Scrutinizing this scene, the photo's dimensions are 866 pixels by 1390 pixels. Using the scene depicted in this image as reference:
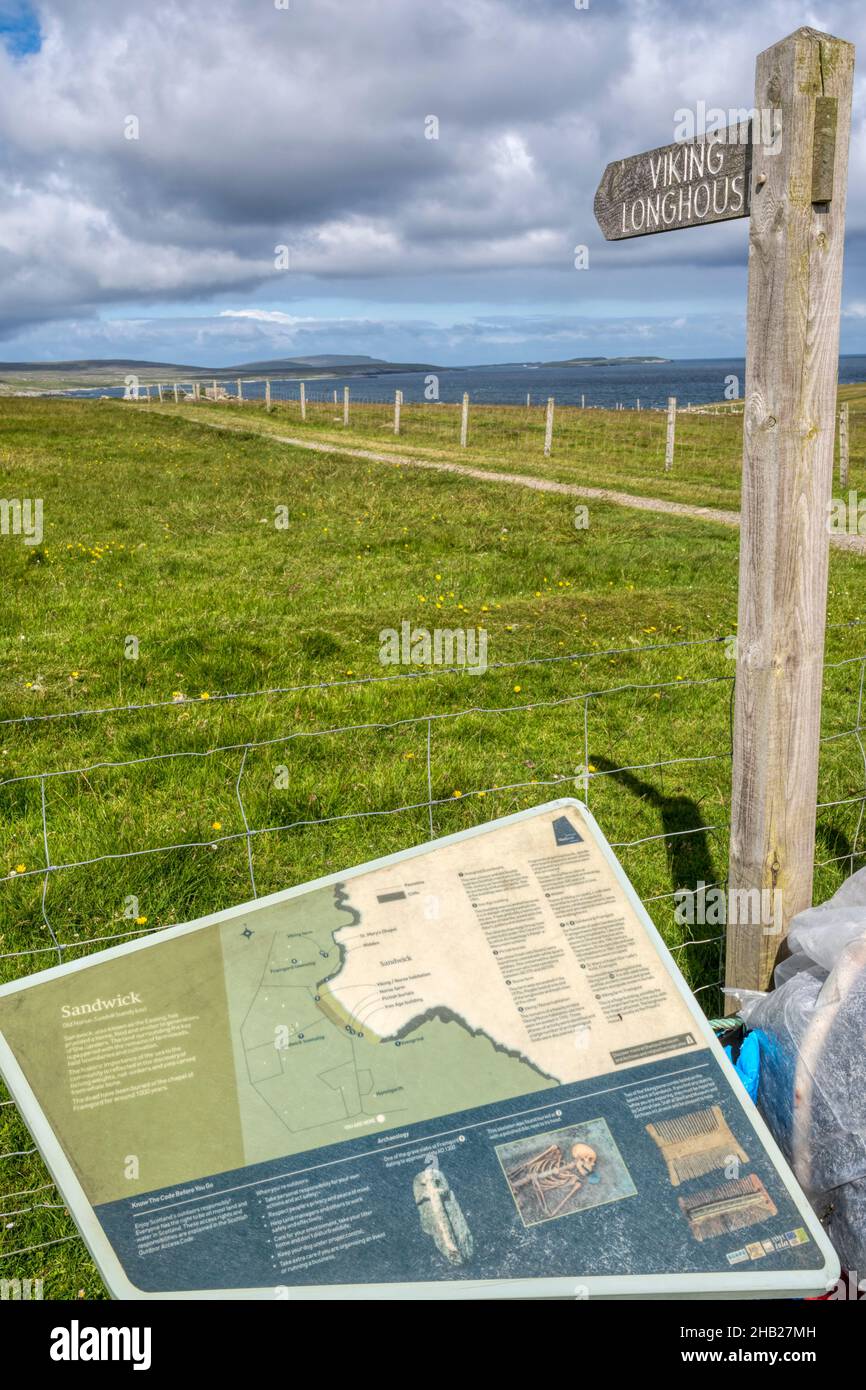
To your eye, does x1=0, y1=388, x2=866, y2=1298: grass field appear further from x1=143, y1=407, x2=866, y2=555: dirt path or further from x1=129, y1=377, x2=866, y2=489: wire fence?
x1=129, y1=377, x2=866, y2=489: wire fence

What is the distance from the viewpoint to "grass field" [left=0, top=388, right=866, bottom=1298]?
4984mm

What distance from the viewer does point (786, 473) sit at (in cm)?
303

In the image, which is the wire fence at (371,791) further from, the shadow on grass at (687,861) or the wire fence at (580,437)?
the wire fence at (580,437)

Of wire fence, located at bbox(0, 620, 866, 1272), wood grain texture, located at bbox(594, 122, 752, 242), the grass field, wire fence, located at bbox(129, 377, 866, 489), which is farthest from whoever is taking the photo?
wire fence, located at bbox(129, 377, 866, 489)

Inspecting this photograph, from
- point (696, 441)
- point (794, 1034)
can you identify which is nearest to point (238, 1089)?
point (794, 1034)

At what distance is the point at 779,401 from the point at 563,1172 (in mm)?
2119

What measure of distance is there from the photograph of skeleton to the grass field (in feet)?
5.15

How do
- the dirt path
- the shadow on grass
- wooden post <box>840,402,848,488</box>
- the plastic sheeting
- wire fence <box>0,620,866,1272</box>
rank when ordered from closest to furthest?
the plastic sheeting, the shadow on grass, wire fence <box>0,620,866,1272</box>, the dirt path, wooden post <box>840,402,848,488</box>

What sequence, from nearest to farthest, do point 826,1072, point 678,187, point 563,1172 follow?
1. point 563,1172
2. point 826,1072
3. point 678,187

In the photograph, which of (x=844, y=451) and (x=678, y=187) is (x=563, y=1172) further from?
(x=844, y=451)

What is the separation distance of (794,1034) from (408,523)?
12183 mm

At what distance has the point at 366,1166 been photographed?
7.54 feet

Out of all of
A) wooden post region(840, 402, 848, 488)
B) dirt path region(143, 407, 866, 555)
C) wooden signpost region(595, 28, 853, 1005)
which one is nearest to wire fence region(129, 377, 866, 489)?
wooden post region(840, 402, 848, 488)

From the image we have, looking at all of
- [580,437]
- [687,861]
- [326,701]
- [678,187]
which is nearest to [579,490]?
[326,701]
